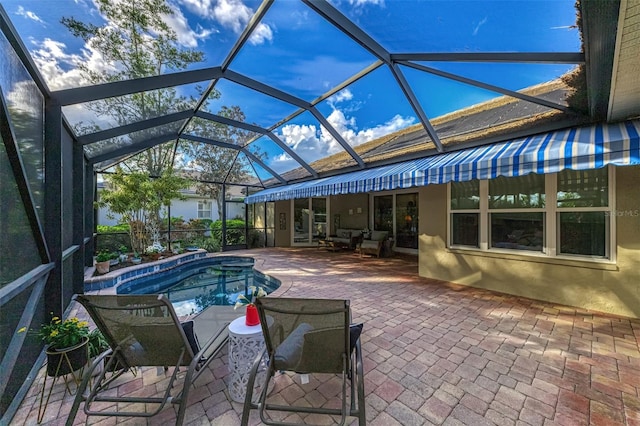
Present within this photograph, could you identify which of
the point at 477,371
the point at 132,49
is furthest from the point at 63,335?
the point at 477,371

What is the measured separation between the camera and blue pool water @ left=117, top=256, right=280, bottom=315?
6914 mm

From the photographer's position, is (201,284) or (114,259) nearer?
(201,284)

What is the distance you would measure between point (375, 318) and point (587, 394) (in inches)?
109

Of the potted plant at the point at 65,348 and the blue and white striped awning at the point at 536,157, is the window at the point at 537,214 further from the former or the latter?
the potted plant at the point at 65,348

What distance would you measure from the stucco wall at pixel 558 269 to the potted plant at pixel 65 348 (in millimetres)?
7734

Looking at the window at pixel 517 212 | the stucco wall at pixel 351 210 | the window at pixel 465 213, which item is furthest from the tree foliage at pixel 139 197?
the window at pixel 517 212

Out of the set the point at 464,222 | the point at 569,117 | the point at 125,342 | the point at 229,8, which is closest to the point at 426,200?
the point at 464,222

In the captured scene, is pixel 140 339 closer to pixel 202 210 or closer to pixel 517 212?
pixel 517 212

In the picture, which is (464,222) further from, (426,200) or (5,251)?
(5,251)

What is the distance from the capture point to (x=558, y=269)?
17.7 feet

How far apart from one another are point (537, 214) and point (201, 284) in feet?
32.6

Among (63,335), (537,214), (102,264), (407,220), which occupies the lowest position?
(102,264)

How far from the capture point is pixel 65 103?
407 cm

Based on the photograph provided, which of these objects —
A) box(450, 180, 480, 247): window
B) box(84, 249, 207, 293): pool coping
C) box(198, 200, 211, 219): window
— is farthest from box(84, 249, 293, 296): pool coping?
box(198, 200, 211, 219): window
